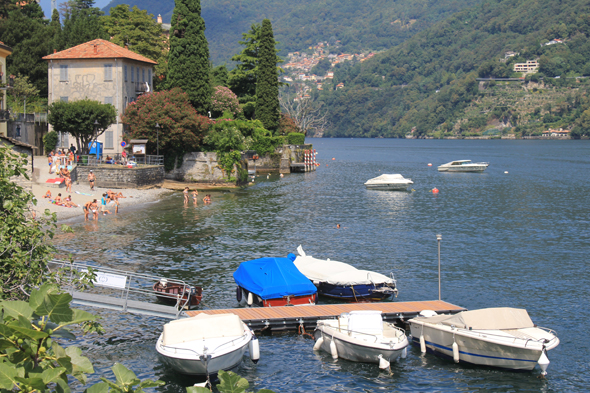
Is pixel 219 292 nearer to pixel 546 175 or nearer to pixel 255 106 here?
pixel 255 106

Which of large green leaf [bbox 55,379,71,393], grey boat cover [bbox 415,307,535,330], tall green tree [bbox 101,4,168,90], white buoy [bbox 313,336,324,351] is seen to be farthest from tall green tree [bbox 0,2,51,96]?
large green leaf [bbox 55,379,71,393]

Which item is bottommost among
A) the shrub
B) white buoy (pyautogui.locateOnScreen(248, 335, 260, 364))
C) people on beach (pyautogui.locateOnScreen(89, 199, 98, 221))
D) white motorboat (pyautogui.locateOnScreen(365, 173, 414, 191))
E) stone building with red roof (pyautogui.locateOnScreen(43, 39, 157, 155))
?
white buoy (pyautogui.locateOnScreen(248, 335, 260, 364))

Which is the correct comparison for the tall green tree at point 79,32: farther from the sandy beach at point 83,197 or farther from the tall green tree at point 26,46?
the sandy beach at point 83,197

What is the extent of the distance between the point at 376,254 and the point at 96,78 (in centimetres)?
4244

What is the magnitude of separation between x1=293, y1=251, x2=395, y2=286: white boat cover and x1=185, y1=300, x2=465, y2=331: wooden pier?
74.1 inches

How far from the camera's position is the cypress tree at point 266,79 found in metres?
88.9

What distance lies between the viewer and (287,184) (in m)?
71.9

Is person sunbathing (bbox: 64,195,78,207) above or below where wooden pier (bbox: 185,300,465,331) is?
above

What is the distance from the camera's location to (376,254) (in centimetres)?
3344

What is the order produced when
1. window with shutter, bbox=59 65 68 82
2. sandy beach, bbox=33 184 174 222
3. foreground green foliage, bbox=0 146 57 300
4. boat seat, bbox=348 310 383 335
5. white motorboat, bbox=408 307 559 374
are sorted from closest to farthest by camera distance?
foreground green foliage, bbox=0 146 57 300, white motorboat, bbox=408 307 559 374, boat seat, bbox=348 310 383 335, sandy beach, bbox=33 184 174 222, window with shutter, bbox=59 65 68 82

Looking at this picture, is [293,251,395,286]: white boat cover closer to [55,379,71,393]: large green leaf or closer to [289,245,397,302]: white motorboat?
[289,245,397,302]: white motorboat

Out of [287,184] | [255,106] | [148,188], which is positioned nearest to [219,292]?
[148,188]

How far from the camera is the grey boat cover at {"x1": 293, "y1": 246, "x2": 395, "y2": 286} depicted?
24844mm

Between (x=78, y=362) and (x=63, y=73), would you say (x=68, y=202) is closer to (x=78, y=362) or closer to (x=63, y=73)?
(x=63, y=73)
